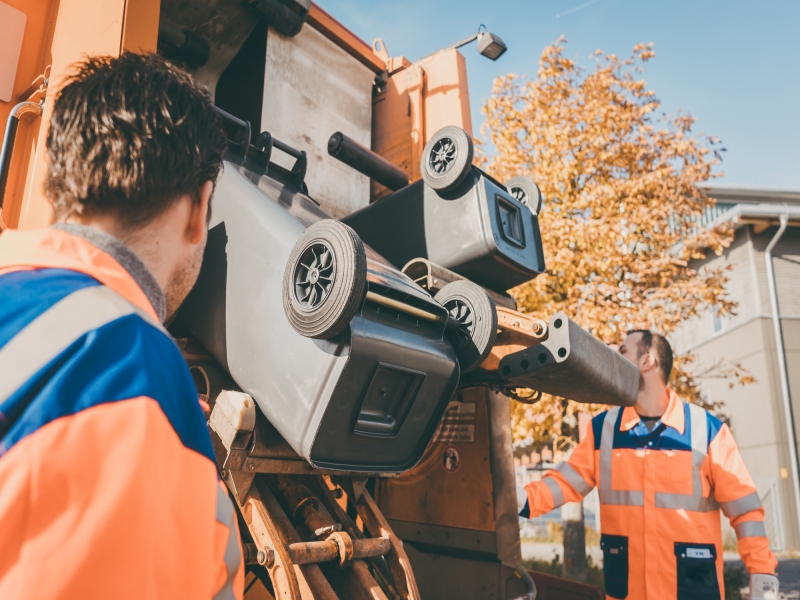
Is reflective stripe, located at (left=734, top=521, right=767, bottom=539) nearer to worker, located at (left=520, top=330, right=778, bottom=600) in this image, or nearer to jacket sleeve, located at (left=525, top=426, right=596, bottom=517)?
worker, located at (left=520, top=330, right=778, bottom=600)

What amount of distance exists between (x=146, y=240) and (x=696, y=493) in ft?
9.45

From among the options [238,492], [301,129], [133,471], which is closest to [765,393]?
[301,129]

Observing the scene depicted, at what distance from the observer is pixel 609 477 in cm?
321

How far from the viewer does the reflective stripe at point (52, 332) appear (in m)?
0.59

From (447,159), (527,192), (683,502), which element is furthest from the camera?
(527,192)

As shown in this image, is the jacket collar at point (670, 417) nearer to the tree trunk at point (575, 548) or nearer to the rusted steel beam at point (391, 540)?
the rusted steel beam at point (391, 540)

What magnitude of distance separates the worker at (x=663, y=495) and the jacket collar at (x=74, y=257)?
275 centimetres

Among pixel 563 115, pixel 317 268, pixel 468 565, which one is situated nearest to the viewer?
pixel 317 268

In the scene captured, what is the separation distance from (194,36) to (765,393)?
44.8 ft

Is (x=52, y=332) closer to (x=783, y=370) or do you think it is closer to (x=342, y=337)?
(x=342, y=337)

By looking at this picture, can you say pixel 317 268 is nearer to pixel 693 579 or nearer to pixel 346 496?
pixel 346 496

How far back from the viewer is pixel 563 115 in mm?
7641

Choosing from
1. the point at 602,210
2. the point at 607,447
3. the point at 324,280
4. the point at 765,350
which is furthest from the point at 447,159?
the point at 765,350

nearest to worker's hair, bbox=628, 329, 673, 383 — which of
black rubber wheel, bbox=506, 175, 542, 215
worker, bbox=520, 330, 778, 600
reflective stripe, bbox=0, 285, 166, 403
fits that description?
worker, bbox=520, 330, 778, 600
